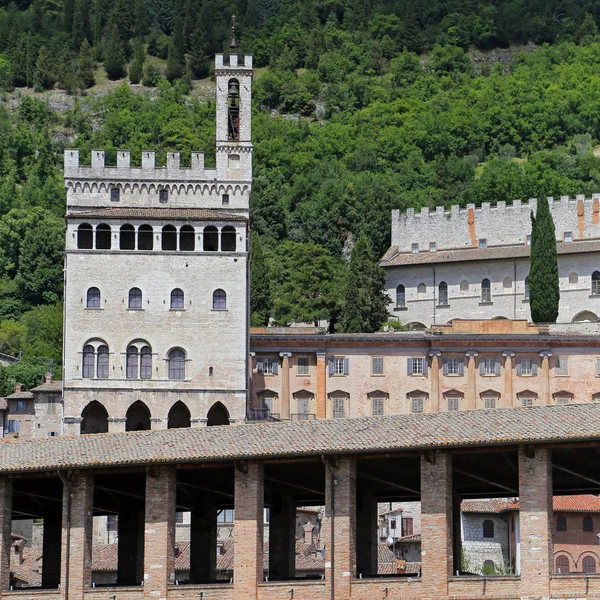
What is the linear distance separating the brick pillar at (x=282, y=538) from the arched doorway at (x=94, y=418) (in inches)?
1033

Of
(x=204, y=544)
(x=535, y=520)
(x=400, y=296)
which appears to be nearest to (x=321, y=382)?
(x=400, y=296)

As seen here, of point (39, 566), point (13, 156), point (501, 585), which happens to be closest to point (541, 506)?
point (501, 585)

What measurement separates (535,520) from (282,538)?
12.2 metres

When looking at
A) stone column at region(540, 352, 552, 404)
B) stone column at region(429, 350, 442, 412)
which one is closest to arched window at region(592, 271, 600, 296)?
stone column at region(540, 352, 552, 404)

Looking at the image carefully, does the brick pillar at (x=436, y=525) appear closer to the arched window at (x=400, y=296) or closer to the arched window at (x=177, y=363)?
the arched window at (x=177, y=363)

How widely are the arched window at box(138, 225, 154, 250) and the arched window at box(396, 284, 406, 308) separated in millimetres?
32817

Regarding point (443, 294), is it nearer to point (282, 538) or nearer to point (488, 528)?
point (488, 528)

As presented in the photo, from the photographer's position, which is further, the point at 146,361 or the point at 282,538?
the point at 146,361

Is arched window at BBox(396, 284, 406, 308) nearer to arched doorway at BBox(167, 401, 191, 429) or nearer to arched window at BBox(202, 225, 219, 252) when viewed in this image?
arched window at BBox(202, 225, 219, 252)

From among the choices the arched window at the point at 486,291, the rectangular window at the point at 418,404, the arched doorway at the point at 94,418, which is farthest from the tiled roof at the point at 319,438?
the arched window at the point at 486,291

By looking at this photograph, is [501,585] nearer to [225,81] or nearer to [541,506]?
[541,506]

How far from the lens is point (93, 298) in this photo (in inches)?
3740

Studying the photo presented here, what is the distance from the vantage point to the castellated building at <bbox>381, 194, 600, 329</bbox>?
120625 millimetres

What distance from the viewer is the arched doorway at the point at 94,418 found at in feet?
306
